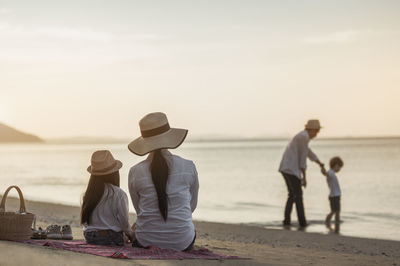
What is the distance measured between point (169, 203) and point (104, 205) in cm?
83

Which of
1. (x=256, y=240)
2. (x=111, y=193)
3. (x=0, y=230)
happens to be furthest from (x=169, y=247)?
(x=256, y=240)

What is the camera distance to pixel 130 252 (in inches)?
230

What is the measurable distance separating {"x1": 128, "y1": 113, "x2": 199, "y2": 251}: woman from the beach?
46 cm

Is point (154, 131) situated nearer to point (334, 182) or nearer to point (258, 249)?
point (258, 249)

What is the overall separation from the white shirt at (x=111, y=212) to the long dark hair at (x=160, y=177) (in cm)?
65

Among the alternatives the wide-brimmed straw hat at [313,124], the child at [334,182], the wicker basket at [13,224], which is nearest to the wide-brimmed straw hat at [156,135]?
the wicker basket at [13,224]

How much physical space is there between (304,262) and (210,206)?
11668 millimetres

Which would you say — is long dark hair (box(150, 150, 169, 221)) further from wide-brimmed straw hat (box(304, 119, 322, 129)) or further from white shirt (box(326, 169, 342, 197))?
white shirt (box(326, 169, 342, 197))

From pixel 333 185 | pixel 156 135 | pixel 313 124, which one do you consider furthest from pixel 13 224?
pixel 333 185

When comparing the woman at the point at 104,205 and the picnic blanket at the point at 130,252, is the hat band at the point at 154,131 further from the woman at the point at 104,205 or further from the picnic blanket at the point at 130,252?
the picnic blanket at the point at 130,252

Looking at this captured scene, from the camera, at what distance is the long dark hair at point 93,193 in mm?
6332

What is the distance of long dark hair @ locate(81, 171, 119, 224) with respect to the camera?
6.33m

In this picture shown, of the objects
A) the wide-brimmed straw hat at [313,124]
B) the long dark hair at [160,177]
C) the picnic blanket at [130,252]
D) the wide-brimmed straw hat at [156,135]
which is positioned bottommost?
the picnic blanket at [130,252]

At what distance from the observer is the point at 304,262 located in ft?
22.7
